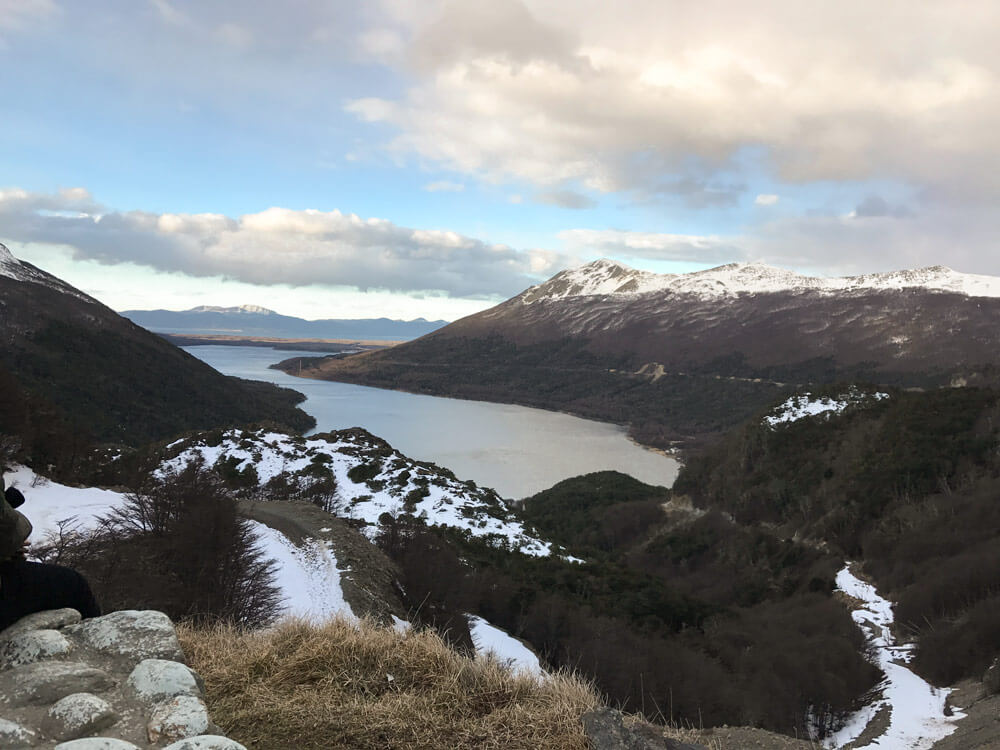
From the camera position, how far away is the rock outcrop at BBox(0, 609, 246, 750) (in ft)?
7.80

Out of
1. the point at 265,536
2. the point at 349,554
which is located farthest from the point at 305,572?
the point at 265,536

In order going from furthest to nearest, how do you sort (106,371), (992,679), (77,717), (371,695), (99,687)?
(106,371), (992,679), (371,695), (99,687), (77,717)

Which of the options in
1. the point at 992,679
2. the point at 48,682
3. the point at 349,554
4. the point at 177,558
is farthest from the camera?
the point at 349,554

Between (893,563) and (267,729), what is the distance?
102 ft

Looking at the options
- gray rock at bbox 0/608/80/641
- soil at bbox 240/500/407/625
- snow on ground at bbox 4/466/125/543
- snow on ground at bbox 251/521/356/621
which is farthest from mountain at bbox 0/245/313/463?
gray rock at bbox 0/608/80/641

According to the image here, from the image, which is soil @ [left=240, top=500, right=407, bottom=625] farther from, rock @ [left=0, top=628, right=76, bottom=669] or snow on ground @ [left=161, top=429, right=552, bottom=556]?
snow on ground @ [left=161, top=429, right=552, bottom=556]

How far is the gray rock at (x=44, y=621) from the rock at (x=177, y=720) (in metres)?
0.82

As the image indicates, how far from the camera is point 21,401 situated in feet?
58.2

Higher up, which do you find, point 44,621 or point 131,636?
point 44,621

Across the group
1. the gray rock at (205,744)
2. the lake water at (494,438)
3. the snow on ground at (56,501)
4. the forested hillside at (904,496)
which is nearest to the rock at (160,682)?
the gray rock at (205,744)

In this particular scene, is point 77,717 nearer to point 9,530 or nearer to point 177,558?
point 9,530

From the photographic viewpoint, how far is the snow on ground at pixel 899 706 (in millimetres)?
10621

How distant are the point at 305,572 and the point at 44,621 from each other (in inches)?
439

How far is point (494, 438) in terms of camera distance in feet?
278
